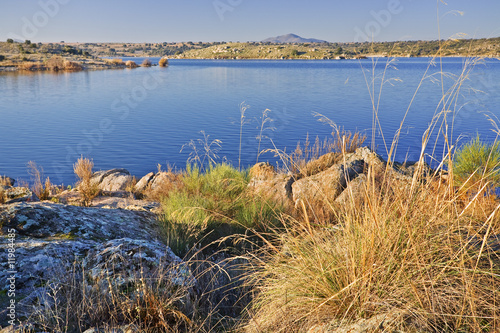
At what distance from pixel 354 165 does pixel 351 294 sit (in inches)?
234

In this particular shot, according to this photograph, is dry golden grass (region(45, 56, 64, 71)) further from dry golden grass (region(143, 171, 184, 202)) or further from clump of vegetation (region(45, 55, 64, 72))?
dry golden grass (region(143, 171, 184, 202))

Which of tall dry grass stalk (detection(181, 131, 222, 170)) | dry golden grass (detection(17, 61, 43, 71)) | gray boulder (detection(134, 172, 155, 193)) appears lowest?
Answer: gray boulder (detection(134, 172, 155, 193))

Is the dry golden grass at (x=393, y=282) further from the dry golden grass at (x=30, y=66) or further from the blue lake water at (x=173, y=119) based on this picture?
the dry golden grass at (x=30, y=66)

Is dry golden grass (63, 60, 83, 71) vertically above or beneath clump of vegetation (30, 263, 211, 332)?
above

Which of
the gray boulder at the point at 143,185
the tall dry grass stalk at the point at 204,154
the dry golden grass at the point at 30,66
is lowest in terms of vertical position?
the gray boulder at the point at 143,185

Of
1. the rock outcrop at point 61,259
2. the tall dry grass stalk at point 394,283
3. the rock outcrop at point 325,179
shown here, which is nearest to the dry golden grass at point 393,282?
the tall dry grass stalk at point 394,283

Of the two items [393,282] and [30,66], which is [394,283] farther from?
[30,66]

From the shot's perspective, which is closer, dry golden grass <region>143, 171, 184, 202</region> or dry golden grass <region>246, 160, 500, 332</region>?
dry golden grass <region>246, 160, 500, 332</region>
